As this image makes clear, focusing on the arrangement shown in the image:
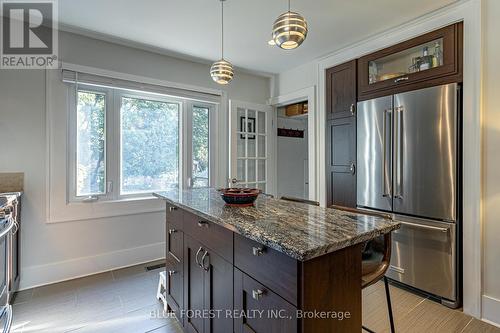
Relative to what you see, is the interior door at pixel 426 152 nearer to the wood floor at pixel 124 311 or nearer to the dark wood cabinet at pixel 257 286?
the wood floor at pixel 124 311

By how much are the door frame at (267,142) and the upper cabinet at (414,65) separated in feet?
4.93

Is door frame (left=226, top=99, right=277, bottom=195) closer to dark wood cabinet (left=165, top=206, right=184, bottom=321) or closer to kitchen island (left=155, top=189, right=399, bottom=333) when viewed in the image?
dark wood cabinet (left=165, top=206, right=184, bottom=321)

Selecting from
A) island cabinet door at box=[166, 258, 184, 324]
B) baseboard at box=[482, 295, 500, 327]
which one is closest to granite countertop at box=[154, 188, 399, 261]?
island cabinet door at box=[166, 258, 184, 324]

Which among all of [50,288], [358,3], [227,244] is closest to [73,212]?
[50,288]

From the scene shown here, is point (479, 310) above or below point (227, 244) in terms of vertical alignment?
below

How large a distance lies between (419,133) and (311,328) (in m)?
2.08

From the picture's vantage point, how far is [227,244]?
4.32 ft

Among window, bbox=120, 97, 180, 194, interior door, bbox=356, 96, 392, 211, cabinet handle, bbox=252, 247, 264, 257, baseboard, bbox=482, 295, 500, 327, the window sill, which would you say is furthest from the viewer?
window, bbox=120, 97, 180, 194

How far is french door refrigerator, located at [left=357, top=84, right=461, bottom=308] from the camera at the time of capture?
7.17ft

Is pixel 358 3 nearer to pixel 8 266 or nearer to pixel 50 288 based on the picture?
pixel 8 266

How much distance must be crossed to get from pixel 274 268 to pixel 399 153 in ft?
6.61

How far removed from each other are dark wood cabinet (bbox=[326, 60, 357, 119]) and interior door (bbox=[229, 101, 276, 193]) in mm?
1075

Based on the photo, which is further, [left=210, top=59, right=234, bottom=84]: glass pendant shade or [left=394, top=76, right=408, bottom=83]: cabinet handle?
[left=394, top=76, right=408, bottom=83]: cabinet handle

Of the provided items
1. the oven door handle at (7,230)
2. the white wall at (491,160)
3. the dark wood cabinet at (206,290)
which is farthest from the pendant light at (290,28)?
the oven door handle at (7,230)
